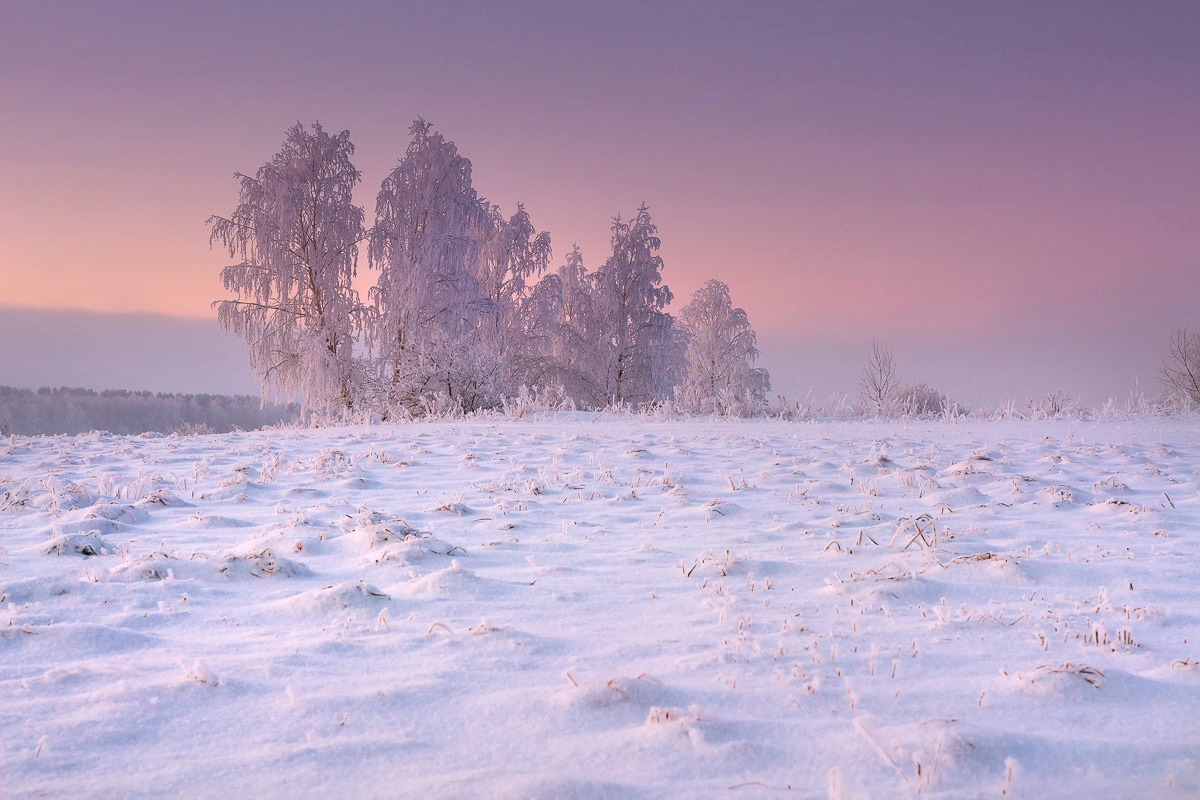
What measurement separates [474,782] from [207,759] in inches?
26.6

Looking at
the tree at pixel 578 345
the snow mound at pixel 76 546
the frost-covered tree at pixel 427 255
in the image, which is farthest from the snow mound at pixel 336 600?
the tree at pixel 578 345

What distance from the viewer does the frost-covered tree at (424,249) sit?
22078mm

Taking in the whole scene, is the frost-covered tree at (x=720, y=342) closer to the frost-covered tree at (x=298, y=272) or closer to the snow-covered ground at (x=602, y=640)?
the frost-covered tree at (x=298, y=272)

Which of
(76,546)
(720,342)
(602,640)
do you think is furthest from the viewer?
(720,342)

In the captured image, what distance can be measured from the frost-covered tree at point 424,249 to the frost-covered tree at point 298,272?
1.04 meters

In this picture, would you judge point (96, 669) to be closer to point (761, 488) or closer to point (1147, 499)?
point (761, 488)

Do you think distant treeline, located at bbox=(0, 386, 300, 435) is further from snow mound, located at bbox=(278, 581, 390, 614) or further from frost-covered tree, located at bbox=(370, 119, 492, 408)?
snow mound, located at bbox=(278, 581, 390, 614)

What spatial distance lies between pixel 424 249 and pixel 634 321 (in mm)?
8395

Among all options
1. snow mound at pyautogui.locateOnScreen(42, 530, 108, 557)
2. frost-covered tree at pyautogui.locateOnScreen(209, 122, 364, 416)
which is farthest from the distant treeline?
snow mound at pyautogui.locateOnScreen(42, 530, 108, 557)

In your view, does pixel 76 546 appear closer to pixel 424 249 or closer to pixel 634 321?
pixel 424 249

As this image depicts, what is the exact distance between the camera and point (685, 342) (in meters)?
27.6

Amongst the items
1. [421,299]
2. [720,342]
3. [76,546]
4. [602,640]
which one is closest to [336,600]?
[602,640]

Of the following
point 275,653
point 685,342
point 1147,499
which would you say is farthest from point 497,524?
point 685,342

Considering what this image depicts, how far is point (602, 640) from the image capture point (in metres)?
2.59
